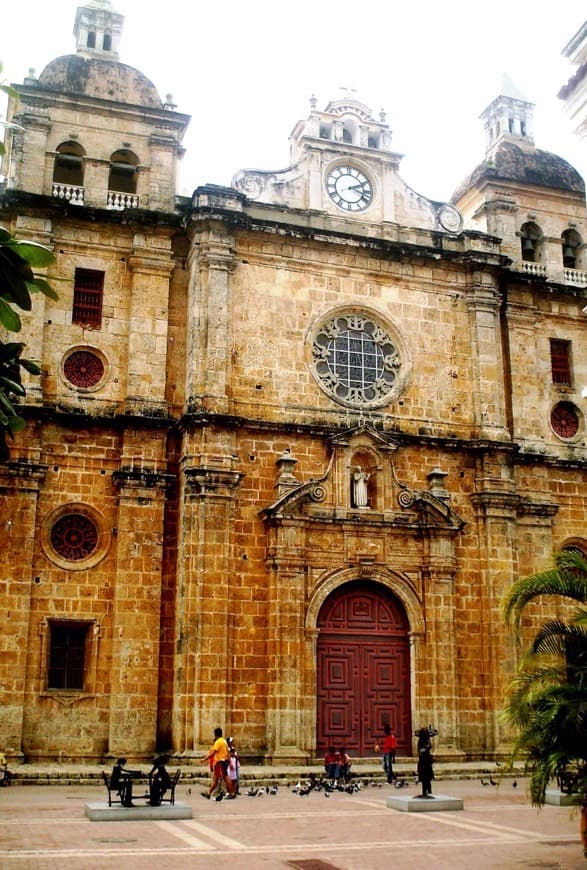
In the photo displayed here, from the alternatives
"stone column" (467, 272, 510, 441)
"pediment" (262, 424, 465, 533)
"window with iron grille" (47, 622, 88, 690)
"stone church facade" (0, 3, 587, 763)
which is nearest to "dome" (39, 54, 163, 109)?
"stone church facade" (0, 3, 587, 763)

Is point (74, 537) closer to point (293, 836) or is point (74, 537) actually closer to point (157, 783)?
point (157, 783)

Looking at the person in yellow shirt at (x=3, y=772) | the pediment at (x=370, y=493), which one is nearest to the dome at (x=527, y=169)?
the pediment at (x=370, y=493)

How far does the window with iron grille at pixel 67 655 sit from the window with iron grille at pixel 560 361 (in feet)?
48.6

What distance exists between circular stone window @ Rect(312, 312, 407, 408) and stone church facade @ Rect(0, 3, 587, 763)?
60mm

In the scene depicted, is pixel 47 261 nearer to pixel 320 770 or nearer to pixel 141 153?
pixel 320 770

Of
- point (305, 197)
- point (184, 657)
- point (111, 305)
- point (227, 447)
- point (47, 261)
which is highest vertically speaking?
point (305, 197)

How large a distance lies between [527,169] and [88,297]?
14.4 m

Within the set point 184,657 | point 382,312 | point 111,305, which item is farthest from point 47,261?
point 382,312

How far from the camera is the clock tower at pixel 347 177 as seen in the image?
89.2 ft

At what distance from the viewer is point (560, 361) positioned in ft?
96.7

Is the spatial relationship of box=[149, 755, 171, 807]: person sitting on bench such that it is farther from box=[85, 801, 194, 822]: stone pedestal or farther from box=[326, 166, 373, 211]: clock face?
box=[326, 166, 373, 211]: clock face

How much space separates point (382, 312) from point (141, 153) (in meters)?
7.51

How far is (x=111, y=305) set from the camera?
25266 millimetres

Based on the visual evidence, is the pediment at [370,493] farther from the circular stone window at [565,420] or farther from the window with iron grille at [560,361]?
the window with iron grille at [560,361]
